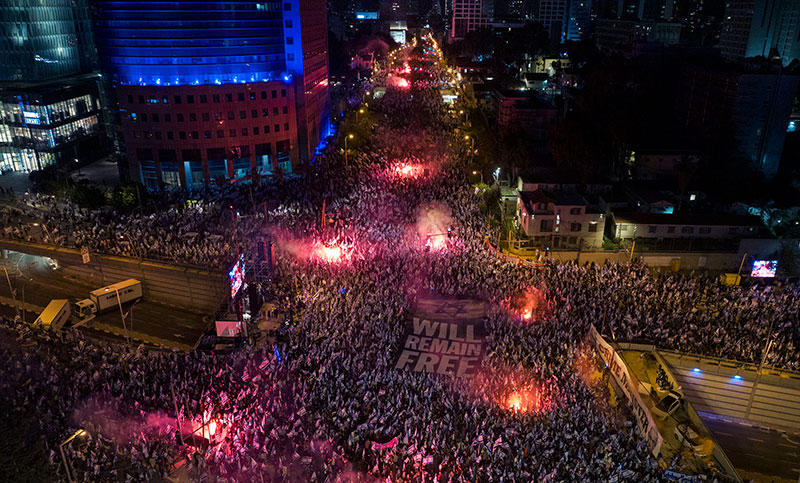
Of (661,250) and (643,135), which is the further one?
(643,135)

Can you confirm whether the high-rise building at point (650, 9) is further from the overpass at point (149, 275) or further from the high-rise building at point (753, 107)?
the overpass at point (149, 275)

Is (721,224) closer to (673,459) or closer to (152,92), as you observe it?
(673,459)

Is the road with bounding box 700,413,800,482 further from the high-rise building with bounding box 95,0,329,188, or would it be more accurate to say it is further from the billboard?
the high-rise building with bounding box 95,0,329,188

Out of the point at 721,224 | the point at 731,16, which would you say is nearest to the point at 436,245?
the point at 721,224

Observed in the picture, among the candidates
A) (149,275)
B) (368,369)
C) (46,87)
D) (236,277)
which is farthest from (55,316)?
(46,87)

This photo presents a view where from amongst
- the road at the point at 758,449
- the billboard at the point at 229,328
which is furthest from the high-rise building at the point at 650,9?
the billboard at the point at 229,328

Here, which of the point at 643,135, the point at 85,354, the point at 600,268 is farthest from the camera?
the point at 643,135

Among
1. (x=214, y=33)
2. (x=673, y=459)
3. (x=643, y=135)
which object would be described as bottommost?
(x=673, y=459)

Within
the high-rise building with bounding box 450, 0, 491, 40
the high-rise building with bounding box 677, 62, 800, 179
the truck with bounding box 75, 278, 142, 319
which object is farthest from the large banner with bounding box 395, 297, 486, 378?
the high-rise building with bounding box 450, 0, 491, 40
